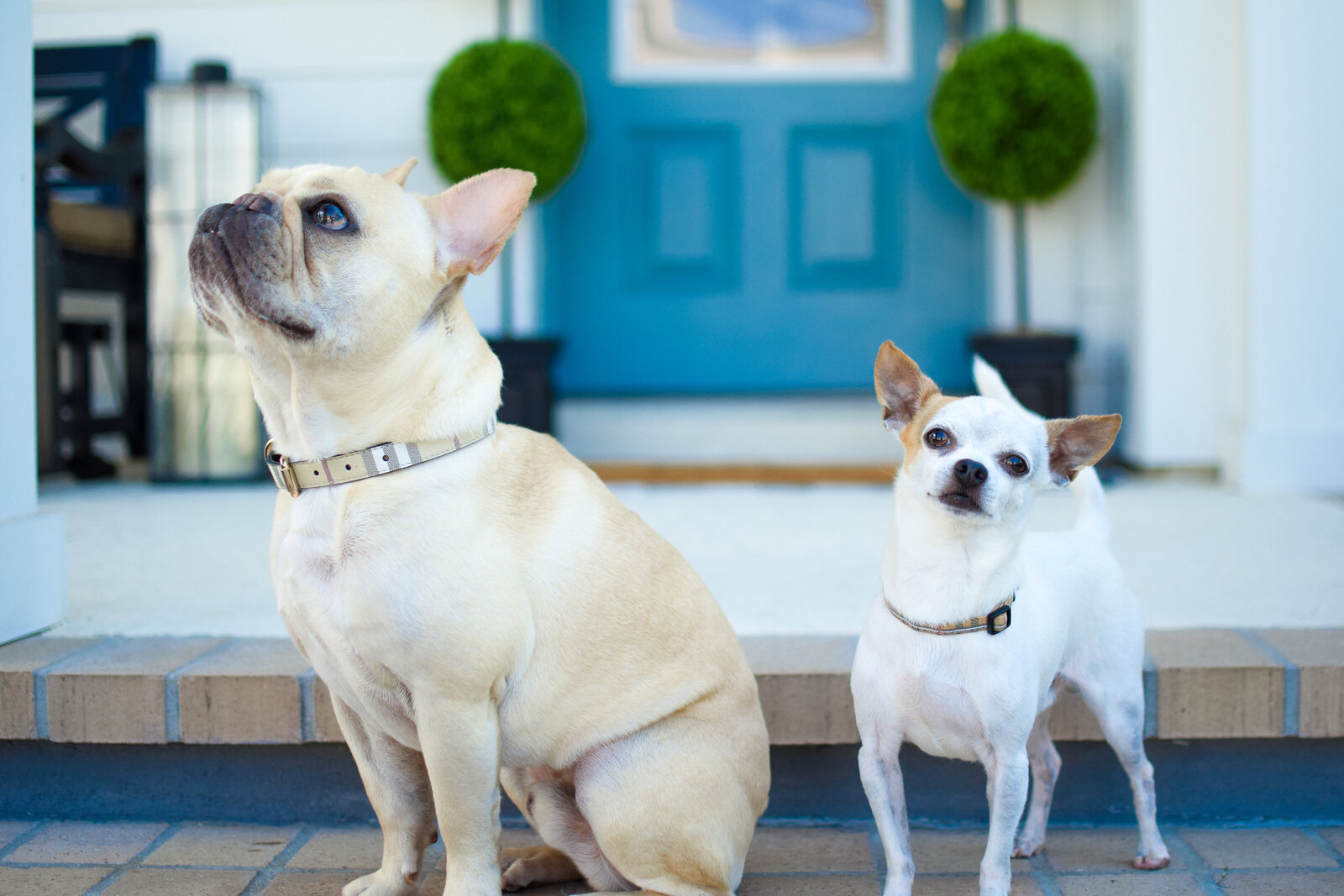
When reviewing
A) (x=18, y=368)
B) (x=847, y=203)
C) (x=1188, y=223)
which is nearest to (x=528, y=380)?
(x=847, y=203)

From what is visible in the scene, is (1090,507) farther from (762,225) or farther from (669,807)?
(762,225)

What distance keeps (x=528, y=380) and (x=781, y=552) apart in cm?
162

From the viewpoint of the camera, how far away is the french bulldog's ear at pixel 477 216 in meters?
1.42

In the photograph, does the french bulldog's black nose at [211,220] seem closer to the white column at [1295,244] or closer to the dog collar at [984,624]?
the dog collar at [984,624]

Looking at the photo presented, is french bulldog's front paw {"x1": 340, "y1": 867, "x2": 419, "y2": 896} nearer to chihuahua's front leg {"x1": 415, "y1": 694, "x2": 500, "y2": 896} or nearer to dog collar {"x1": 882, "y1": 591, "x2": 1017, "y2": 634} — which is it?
chihuahua's front leg {"x1": 415, "y1": 694, "x2": 500, "y2": 896}

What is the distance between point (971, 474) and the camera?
1475mm

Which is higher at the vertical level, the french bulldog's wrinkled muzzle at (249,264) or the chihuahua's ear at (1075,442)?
the french bulldog's wrinkled muzzle at (249,264)

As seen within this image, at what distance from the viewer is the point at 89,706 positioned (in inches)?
74.3

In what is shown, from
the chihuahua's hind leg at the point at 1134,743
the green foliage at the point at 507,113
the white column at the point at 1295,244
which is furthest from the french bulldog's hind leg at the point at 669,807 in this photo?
the white column at the point at 1295,244

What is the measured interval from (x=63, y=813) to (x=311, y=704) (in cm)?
52

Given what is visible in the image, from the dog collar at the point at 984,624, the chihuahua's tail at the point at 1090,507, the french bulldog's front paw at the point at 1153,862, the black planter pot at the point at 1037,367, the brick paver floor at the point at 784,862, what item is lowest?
the brick paver floor at the point at 784,862

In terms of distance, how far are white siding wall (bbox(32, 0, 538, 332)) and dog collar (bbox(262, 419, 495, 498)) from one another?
9.92 ft

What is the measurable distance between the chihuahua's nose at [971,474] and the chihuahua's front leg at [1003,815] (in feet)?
1.20

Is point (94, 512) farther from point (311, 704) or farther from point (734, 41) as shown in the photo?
point (734, 41)
